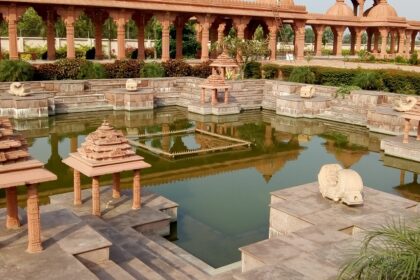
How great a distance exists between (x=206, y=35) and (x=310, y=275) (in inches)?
880

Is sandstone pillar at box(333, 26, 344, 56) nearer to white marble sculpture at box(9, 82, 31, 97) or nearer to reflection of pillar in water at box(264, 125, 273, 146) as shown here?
reflection of pillar in water at box(264, 125, 273, 146)

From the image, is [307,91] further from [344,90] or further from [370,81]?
[370,81]

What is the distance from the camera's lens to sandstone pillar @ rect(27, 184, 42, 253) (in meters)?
4.96

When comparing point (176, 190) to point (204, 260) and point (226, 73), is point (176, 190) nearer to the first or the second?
point (204, 260)

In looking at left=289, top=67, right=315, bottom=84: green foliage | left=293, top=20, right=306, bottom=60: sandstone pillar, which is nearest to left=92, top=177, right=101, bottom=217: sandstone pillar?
left=289, top=67, right=315, bottom=84: green foliage

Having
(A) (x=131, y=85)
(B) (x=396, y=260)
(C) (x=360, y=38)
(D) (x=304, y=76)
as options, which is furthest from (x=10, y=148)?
(C) (x=360, y=38)

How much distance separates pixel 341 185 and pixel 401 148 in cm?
541

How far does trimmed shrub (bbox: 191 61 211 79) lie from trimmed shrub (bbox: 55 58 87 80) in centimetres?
531

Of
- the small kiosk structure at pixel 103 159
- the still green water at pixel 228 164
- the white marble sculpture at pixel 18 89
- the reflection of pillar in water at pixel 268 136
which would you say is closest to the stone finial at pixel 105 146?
the small kiosk structure at pixel 103 159

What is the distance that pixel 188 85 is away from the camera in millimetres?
20172

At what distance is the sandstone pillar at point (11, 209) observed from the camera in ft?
18.1

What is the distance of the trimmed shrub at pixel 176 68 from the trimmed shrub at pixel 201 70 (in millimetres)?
313

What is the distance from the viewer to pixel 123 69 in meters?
Answer: 20.5

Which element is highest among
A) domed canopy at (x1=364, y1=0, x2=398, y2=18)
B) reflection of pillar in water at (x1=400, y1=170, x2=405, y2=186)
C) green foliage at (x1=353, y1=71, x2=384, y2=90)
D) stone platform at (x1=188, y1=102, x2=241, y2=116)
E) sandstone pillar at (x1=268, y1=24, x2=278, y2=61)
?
domed canopy at (x1=364, y1=0, x2=398, y2=18)
